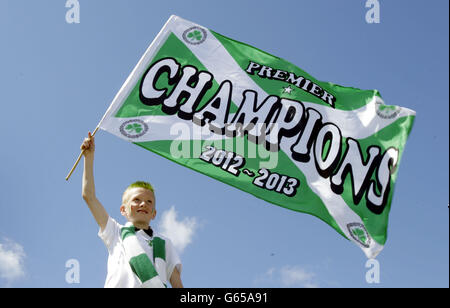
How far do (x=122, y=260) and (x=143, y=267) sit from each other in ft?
1.02

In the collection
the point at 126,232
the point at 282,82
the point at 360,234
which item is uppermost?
the point at 282,82

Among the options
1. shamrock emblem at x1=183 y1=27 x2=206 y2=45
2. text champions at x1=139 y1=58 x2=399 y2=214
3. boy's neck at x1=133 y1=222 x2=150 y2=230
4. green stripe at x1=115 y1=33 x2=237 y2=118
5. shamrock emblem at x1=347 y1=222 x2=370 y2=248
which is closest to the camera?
boy's neck at x1=133 y1=222 x2=150 y2=230

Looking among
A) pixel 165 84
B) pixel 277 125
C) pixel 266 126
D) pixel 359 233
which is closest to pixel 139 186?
pixel 165 84

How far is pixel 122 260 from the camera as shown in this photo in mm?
5164

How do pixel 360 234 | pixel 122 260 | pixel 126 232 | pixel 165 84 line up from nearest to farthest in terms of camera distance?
pixel 122 260 → pixel 126 232 → pixel 360 234 → pixel 165 84

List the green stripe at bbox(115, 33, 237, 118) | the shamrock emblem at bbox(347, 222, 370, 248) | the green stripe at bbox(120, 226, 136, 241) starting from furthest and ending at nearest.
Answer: the green stripe at bbox(115, 33, 237, 118) → the shamrock emblem at bbox(347, 222, 370, 248) → the green stripe at bbox(120, 226, 136, 241)

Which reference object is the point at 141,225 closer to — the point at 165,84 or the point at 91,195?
the point at 91,195

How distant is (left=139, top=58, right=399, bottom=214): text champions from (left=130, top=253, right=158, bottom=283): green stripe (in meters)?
3.62

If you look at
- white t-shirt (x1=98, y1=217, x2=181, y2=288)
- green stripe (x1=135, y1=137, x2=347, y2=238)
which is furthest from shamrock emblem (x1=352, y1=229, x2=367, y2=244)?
white t-shirt (x1=98, y1=217, x2=181, y2=288)

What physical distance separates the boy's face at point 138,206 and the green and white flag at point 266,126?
Result: 76.7 inches

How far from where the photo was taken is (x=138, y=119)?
803 centimetres

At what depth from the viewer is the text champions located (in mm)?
8219

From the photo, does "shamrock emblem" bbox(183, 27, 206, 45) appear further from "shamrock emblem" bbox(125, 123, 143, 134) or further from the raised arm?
the raised arm
